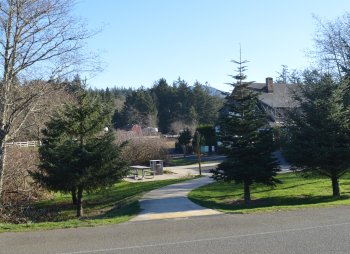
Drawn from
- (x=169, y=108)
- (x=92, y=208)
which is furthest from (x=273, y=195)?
(x=169, y=108)

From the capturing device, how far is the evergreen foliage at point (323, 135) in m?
16.6

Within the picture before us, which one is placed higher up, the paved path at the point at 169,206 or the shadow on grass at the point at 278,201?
the paved path at the point at 169,206

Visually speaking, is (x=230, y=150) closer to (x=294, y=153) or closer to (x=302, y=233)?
(x=294, y=153)

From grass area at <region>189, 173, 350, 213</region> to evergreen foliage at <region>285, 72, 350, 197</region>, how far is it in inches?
46.3

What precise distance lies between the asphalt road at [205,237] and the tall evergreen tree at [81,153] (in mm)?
6145

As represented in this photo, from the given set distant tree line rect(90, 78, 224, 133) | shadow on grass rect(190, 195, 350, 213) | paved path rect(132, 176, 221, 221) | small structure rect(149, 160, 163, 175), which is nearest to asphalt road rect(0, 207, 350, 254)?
paved path rect(132, 176, 221, 221)

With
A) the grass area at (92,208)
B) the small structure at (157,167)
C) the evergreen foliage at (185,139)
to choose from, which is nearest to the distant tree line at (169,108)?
the evergreen foliage at (185,139)

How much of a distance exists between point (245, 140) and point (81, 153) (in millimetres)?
6408

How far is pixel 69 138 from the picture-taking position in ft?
55.6

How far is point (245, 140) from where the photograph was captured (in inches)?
655

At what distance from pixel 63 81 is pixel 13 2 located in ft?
9.72

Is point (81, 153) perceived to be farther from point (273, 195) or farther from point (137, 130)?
point (137, 130)

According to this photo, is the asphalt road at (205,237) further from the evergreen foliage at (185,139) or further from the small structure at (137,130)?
the evergreen foliage at (185,139)

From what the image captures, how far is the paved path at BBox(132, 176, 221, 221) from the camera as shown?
40.6 ft
